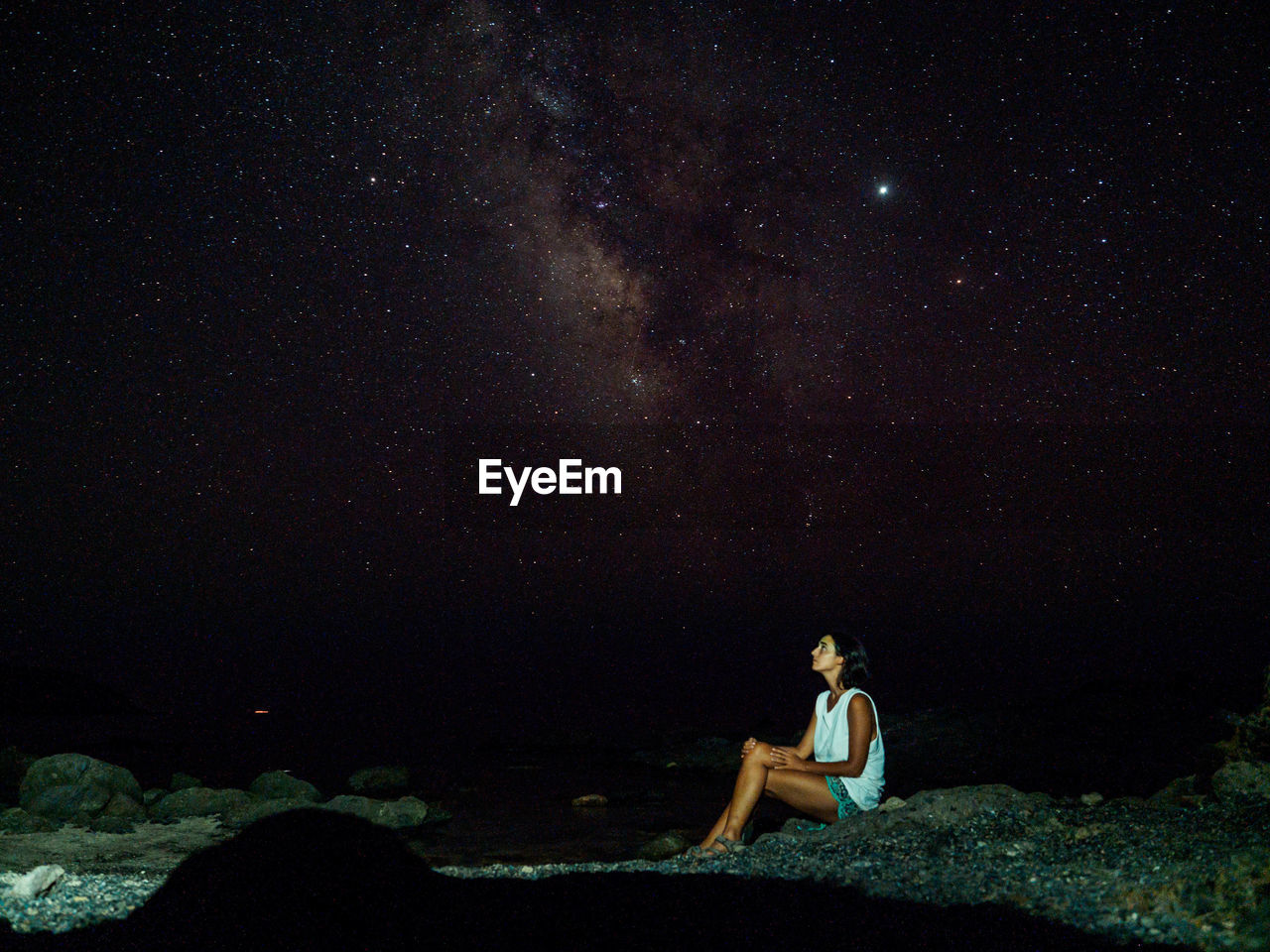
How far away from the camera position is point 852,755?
24.1 ft

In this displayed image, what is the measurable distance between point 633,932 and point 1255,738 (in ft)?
37.4

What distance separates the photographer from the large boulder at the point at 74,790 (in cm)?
1608

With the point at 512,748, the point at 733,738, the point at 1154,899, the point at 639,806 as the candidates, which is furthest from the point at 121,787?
the point at 733,738

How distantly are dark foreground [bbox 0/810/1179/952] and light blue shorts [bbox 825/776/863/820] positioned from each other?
193 cm

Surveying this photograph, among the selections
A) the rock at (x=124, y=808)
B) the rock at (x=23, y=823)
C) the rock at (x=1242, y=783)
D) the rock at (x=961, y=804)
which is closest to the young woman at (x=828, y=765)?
the rock at (x=961, y=804)

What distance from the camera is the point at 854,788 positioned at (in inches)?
296

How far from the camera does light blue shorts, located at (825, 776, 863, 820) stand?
7.48 meters

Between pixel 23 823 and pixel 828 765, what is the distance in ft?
49.9

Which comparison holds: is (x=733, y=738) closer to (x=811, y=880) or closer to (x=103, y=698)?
(x=811, y=880)

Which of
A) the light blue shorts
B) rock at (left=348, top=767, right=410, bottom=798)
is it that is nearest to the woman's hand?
the light blue shorts

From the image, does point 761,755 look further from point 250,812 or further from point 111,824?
point 111,824

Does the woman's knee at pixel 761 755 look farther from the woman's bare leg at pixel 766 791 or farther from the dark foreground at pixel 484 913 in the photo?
the dark foreground at pixel 484 913

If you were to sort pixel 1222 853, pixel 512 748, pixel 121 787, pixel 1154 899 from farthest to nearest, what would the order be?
pixel 512 748 < pixel 121 787 < pixel 1222 853 < pixel 1154 899

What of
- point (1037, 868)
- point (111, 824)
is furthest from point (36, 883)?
point (111, 824)
